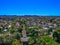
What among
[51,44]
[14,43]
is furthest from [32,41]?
[51,44]

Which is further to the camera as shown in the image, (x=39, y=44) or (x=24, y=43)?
(x=24, y=43)

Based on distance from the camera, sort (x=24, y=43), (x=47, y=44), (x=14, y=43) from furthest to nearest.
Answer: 1. (x=24, y=43)
2. (x=14, y=43)
3. (x=47, y=44)

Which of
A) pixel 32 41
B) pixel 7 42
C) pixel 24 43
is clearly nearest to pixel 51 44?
pixel 32 41

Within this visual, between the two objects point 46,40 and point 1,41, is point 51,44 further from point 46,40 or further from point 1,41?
point 1,41

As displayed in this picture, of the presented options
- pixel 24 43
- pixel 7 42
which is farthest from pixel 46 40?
pixel 24 43

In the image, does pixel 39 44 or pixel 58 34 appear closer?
pixel 39 44

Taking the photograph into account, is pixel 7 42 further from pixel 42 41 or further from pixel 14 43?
pixel 42 41

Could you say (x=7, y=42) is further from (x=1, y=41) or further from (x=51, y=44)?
(x=51, y=44)

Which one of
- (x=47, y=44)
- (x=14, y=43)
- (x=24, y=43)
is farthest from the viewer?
(x=24, y=43)
